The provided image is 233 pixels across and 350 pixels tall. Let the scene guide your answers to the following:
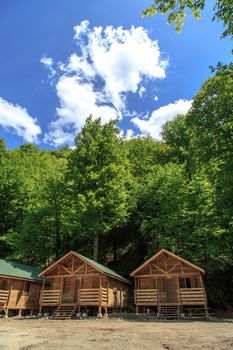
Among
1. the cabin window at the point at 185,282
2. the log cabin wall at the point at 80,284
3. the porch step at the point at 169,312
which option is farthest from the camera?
the cabin window at the point at 185,282

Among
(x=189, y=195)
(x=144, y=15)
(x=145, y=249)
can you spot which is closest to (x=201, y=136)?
(x=189, y=195)

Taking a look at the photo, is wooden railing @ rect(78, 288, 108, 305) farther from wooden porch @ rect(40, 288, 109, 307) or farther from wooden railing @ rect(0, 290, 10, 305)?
wooden railing @ rect(0, 290, 10, 305)

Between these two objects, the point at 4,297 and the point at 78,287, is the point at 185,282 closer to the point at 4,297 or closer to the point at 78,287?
the point at 78,287

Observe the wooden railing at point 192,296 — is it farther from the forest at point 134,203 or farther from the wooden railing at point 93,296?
the wooden railing at point 93,296

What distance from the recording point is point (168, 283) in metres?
22.7

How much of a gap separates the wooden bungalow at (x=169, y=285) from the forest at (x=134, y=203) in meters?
2.21

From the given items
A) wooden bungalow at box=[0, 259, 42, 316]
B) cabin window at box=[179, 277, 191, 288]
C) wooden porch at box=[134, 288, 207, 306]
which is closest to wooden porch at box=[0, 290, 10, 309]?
wooden bungalow at box=[0, 259, 42, 316]

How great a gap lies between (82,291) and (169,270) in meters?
7.23

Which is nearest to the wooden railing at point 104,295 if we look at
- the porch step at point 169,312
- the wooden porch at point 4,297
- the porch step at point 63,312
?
→ the porch step at point 63,312

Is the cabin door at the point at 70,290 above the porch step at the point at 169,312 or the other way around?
above

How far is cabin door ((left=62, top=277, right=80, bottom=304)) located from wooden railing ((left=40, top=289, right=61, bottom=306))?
857mm

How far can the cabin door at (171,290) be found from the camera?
22094mm

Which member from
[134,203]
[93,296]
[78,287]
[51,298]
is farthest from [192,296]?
[134,203]

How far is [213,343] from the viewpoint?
872cm
